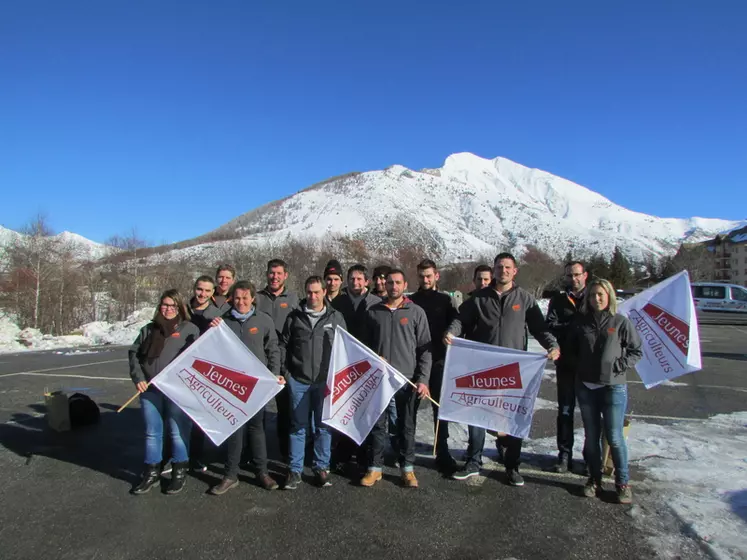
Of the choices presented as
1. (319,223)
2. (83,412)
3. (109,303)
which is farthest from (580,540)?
(319,223)

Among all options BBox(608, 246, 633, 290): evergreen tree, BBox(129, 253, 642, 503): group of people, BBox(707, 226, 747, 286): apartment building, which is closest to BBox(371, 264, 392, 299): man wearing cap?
BBox(129, 253, 642, 503): group of people

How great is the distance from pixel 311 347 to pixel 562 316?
2680 millimetres

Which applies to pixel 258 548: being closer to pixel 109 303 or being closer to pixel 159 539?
pixel 159 539

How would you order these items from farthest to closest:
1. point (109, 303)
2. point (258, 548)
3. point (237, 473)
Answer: point (109, 303) → point (237, 473) → point (258, 548)

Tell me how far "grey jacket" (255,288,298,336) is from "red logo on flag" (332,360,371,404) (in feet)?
3.46

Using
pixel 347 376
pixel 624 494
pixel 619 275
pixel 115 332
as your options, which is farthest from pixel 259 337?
pixel 619 275

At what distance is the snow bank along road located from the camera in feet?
12.3

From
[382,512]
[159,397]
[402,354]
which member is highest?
[402,354]

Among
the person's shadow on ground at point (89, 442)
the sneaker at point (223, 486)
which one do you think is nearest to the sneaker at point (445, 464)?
the sneaker at point (223, 486)

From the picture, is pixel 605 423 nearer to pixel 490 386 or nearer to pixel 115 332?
pixel 490 386

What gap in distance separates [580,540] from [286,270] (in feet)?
13.4

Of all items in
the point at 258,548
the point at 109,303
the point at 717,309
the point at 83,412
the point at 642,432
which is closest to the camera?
the point at 258,548

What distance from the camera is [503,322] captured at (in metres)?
5.02

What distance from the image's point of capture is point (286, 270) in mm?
5992
